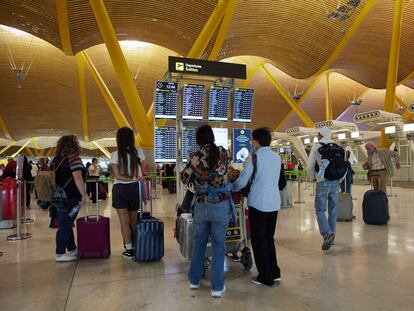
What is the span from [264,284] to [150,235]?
5.39 ft

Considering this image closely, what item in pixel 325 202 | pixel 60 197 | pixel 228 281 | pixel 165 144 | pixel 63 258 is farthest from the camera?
pixel 165 144

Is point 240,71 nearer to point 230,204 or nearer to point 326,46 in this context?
point 230,204

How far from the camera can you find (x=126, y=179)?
14.7 feet

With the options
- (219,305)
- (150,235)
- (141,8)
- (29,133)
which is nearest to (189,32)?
(141,8)

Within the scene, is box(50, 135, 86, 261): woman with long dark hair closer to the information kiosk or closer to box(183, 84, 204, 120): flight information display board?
box(183, 84, 204, 120): flight information display board

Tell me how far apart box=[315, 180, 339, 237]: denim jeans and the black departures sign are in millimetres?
2248

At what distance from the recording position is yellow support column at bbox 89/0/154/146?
12289mm

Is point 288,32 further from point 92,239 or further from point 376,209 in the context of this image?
point 92,239

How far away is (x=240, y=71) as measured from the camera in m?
5.77

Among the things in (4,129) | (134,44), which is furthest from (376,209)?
(4,129)

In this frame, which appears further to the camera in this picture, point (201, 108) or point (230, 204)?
point (201, 108)

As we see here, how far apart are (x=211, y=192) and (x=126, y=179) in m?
1.68

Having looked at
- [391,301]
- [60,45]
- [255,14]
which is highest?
[255,14]

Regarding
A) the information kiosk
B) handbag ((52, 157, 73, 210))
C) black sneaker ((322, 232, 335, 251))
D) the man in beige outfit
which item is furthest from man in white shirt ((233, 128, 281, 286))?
the information kiosk
